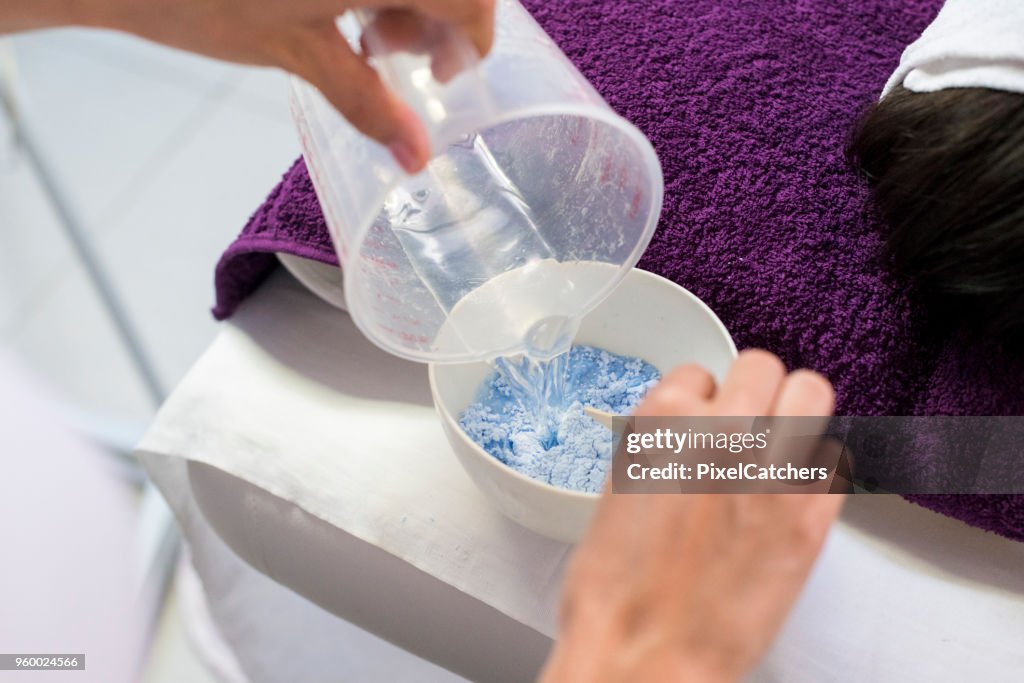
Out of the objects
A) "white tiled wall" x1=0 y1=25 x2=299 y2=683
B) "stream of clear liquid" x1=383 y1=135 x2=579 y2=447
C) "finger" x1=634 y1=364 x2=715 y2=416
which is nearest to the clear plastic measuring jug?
"stream of clear liquid" x1=383 y1=135 x2=579 y2=447

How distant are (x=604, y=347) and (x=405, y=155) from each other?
0.99 ft

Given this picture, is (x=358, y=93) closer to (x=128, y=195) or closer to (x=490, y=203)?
(x=490, y=203)

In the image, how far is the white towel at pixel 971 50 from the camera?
0.58 meters

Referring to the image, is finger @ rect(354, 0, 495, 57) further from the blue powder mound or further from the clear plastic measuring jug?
the blue powder mound

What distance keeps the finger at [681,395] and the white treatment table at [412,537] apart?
24 cm

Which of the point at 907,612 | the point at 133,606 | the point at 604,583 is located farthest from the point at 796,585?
the point at 133,606

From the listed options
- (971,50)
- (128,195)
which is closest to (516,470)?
(971,50)

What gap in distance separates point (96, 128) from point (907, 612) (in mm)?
1499

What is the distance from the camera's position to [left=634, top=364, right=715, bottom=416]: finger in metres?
0.39

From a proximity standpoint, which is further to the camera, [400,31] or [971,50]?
[971,50]

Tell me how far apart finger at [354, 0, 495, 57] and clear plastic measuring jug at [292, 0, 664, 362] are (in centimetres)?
2

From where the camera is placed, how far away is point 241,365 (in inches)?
28.6

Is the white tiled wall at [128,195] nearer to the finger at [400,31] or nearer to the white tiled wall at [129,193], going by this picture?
the white tiled wall at [129,193]

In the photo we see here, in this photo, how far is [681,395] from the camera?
39 centimetres
